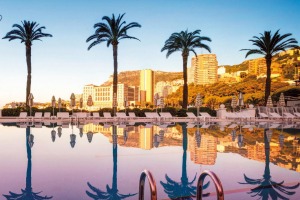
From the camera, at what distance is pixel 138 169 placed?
727 centimetres

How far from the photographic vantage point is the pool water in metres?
5.33

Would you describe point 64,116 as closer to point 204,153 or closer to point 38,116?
point 38,116

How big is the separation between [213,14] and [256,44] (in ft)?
54.1

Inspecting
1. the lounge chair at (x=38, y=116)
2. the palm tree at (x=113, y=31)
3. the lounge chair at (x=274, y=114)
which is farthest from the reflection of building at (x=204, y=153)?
the palm tree at (x=113, y=31)

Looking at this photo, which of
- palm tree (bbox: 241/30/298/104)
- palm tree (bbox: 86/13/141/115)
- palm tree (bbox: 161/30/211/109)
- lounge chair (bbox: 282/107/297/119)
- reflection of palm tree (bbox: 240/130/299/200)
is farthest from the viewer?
palm tree (bbox: 161/30/211/109)

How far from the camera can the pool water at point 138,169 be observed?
5.33m

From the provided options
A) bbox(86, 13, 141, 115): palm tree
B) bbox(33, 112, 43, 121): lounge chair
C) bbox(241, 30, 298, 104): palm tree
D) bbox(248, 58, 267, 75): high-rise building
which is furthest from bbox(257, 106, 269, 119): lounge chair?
bbox(248, 58, 267, 75): high-rise building

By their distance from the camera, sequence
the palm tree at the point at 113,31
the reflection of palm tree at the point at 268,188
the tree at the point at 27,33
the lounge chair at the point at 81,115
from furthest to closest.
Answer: the tree at the point at 27,33 → the palm tree at the point at 113,31 → the lounge chair at the point at 81,115 → the reflection of palm tree at the point at 268,188

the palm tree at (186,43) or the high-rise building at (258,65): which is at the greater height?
the high-rise building at (258,65)

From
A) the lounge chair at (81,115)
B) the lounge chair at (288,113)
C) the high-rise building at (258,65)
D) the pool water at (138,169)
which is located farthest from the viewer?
the high-rise building at (258,65)

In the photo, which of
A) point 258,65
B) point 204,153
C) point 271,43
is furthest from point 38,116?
point 258,65

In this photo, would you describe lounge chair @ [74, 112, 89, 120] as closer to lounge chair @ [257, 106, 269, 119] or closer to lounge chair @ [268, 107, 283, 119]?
lounge chair @ [257, 106, 269, 119]

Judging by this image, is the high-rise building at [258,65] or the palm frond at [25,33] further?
the high-rise building at [258,65]

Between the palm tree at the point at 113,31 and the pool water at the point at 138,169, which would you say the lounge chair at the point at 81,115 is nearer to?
the palm tree at the point at 113,31
